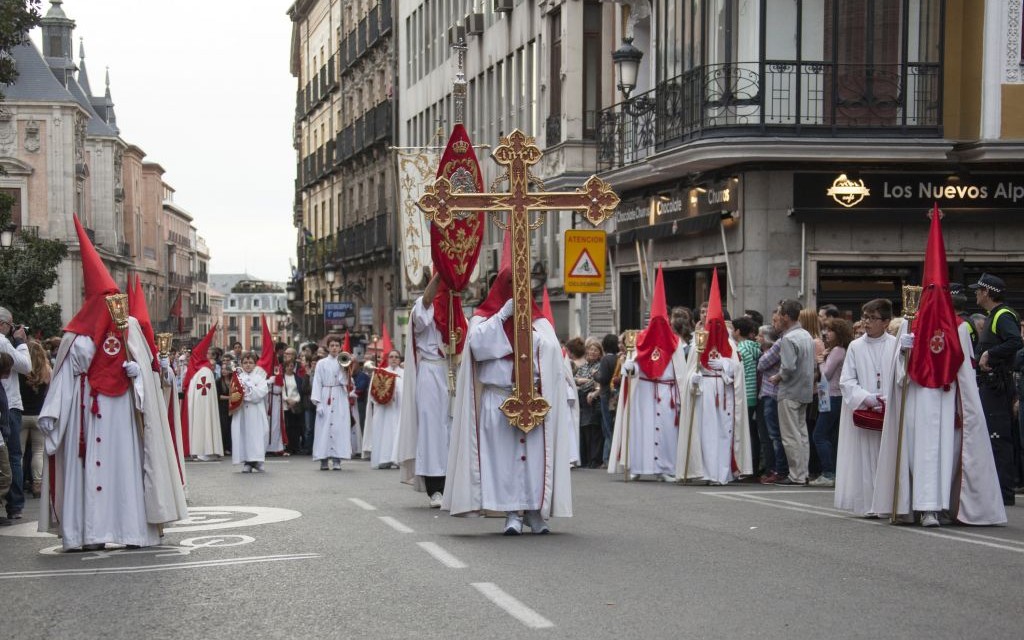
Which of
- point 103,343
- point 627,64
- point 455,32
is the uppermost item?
point 455,32

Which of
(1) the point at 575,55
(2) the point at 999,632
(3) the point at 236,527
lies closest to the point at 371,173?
(1) the point at 575,55

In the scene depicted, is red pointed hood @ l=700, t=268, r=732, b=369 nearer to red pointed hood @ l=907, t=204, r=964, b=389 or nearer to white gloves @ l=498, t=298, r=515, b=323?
red pointed hood @ l=907, t=204, r=964, b=389

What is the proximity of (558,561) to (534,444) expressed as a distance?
1981mm

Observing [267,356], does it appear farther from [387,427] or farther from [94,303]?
[94,303]

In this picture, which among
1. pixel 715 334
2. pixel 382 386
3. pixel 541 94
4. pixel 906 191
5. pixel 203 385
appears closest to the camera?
pixel 715 334

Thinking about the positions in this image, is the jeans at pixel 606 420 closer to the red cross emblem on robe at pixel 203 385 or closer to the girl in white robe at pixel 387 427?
the girl in white robe at pixel 387 427

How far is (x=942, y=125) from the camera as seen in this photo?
79.0 feet

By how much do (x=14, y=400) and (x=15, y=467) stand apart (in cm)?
61

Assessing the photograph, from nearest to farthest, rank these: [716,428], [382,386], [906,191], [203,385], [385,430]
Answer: [716,428] → [385,430] → [382,386] → [906,191] → [203,385]

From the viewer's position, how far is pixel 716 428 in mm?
17797

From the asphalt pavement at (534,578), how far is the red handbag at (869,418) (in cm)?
76

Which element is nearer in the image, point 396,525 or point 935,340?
point 935,340

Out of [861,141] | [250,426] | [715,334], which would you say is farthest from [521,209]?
[861,141]

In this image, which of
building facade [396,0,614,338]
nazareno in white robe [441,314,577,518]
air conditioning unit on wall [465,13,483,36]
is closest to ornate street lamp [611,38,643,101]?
building facade [396,0,614,338]
